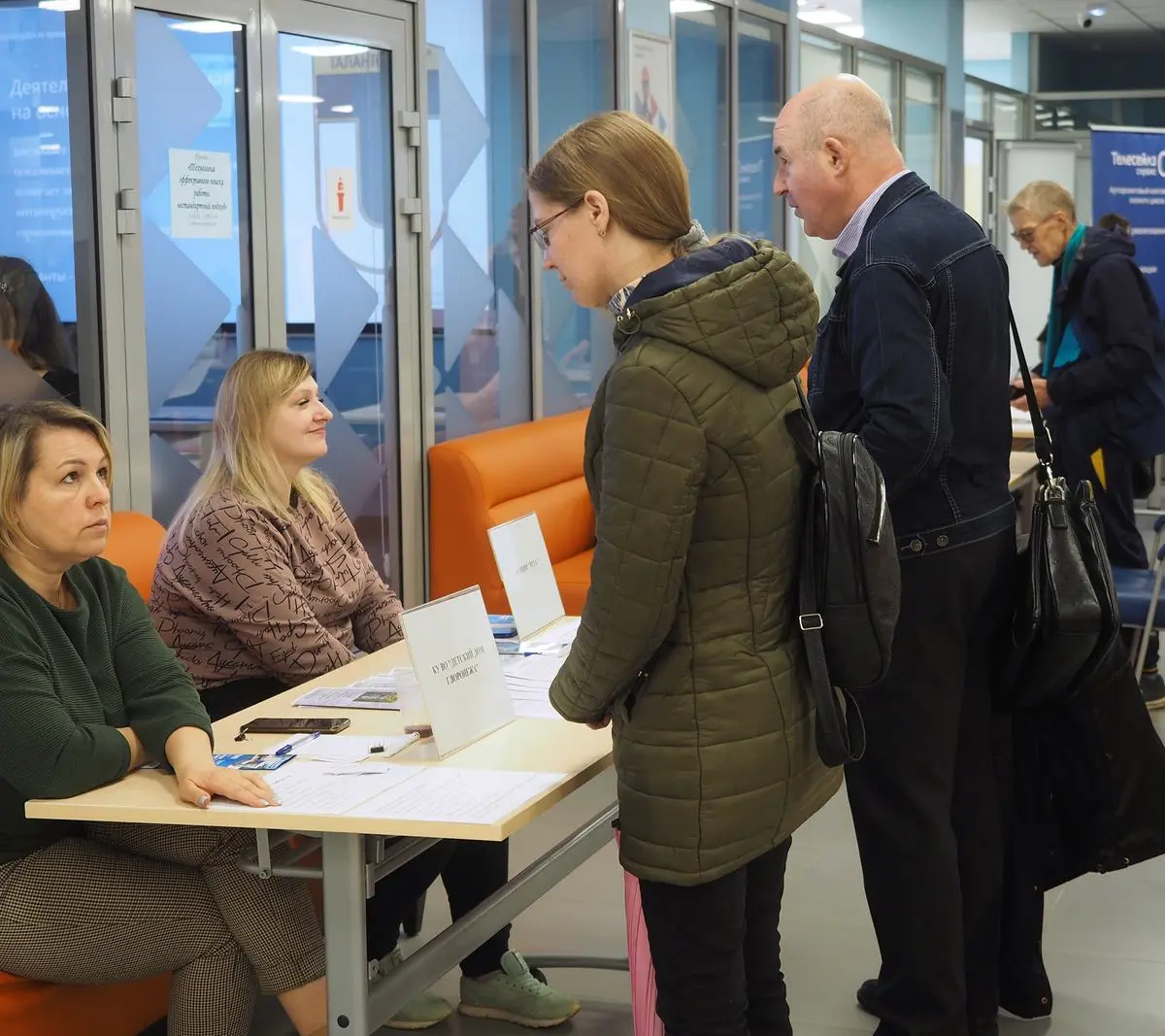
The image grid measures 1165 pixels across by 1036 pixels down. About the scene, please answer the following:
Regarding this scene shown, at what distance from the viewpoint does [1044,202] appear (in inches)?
251

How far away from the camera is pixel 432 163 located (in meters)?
5.71

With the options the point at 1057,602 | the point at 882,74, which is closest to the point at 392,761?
the point at 1057,602

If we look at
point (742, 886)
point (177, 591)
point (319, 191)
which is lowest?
point (742, 886)

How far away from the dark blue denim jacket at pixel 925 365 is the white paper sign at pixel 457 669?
74cm

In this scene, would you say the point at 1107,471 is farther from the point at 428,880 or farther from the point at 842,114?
the point at 428,880

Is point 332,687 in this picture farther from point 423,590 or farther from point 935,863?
point 423,590

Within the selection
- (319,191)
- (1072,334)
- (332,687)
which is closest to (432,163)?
(319,191)

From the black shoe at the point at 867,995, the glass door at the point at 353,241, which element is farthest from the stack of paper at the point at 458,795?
the glass door at the point at 353,241

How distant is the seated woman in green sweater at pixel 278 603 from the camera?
327 centimetres

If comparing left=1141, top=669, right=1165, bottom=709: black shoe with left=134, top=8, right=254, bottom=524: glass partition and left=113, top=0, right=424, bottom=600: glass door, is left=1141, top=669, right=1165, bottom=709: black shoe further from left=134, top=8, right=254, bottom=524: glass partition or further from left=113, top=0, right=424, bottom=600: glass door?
left=134, top=8, right=254, bottom=524: glass partition

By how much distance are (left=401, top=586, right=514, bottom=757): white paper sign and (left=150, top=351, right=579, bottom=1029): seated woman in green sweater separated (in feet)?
2.01

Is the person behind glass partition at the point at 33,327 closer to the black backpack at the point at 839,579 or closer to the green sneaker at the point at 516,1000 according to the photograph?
the green sneaker at the point at 516,1000

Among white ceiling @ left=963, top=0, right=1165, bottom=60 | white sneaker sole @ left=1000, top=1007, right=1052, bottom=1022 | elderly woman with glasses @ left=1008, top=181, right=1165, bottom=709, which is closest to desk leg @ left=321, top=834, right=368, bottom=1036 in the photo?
white sneaker sole @ left=1000, top=1007, right=1052, bottom=1022

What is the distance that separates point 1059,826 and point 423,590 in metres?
3.04
